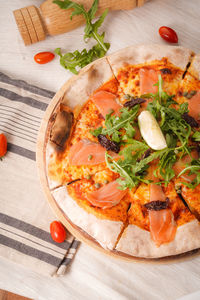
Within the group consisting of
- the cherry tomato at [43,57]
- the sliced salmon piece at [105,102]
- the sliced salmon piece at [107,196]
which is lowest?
the sliced salmon piece at [107,196]

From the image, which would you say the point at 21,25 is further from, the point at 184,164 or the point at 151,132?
the point at 184,164

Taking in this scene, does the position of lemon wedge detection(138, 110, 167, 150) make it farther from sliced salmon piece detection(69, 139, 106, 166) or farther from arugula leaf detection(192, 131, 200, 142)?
sliced salmon piece detection(69, 139, 106, 166)

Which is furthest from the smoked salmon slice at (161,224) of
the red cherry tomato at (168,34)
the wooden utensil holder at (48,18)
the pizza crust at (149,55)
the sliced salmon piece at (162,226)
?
the wooden utensil holder at (48,18)

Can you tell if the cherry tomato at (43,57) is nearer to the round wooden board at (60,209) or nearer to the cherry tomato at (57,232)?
the round wooden board at (60,209)

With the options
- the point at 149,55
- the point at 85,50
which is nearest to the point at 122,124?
the point at 149,55

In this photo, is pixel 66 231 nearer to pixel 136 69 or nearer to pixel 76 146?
pixel 76 146

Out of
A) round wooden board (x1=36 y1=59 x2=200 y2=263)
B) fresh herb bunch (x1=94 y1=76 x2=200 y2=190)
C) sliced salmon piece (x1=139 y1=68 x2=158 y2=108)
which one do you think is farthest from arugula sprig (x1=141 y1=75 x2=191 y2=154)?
round wooden board (x1=36 y1=59 x2=200 y2=263)
